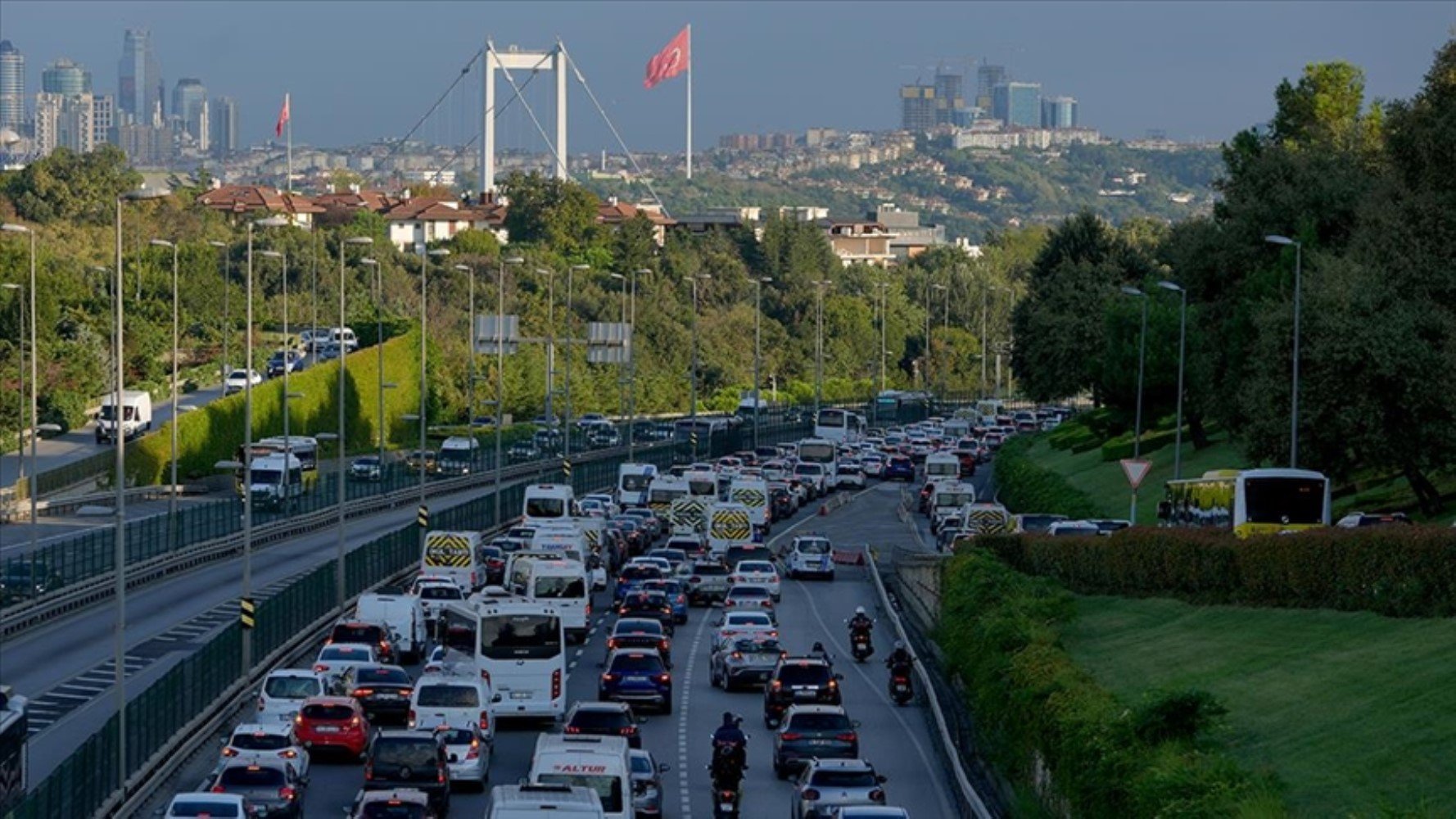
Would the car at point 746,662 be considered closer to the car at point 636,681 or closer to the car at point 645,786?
the car at point 636,681

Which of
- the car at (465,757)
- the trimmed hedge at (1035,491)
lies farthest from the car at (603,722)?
the trimmed hedge at (1035,491)

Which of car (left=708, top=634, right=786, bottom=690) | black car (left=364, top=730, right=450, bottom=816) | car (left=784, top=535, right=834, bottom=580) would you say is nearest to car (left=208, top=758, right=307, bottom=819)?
black car (left=364, top=730, right=450, bottom=816)

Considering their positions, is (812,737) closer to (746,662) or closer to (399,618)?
(746,662)

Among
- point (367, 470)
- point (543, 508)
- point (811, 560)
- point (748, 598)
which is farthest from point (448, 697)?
point (367, 470)

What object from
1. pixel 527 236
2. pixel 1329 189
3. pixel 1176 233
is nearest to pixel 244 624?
pixel 1329 189

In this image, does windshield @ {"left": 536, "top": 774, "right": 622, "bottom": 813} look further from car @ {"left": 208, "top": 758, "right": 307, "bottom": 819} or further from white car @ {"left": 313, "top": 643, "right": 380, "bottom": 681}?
white car @ {"left": 313, "top": 643, "right": 380, "bottom": 681}
